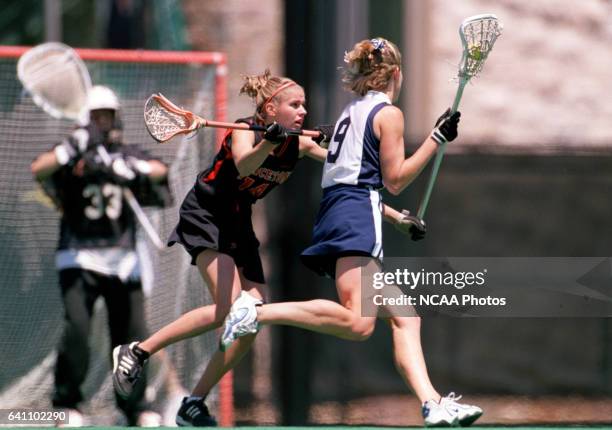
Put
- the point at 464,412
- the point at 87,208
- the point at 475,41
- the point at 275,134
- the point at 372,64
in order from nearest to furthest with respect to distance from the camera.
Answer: the point at 275,134 < the point at 464,412 < the point at 372,64 < the point at 475,41 < the point at 87,208

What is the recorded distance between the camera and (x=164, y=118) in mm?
6176

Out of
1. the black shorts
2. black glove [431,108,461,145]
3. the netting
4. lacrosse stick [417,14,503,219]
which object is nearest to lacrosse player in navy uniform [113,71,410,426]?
the black shorts

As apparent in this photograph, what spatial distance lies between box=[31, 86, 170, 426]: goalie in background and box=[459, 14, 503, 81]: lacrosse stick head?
1812 mm

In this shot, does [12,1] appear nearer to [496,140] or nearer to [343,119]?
[496,140]

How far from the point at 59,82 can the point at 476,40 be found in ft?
7.12

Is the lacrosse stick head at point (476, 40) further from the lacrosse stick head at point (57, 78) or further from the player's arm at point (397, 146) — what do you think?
the lacrosse stick head at point (57, 78)

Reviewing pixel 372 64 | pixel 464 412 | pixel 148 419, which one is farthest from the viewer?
pixel 148 419

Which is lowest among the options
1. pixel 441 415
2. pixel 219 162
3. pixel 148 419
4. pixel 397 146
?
pixel 148 419

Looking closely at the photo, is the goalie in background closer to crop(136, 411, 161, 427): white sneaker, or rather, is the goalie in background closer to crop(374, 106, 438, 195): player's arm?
crop(136, 411, 161, 427): white sneaker

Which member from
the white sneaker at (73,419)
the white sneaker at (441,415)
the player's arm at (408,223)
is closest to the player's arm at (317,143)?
the player's arm at (408,223)

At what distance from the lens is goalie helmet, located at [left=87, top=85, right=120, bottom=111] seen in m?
7.20

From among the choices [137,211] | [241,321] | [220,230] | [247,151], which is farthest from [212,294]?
[137,211]

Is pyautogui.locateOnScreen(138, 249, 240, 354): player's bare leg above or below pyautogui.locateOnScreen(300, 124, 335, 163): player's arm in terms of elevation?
below

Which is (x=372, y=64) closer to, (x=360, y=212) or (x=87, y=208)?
(x=360, y=212)
